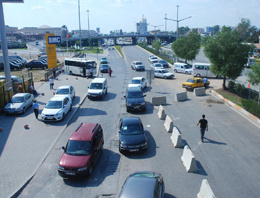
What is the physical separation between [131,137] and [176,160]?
264 centimetres

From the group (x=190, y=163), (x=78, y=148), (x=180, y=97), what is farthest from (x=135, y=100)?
(x=190, y=163)

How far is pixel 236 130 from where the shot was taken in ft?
54.3

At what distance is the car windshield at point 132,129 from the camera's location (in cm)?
1386

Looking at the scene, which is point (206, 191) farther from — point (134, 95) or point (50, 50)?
point (50, 50)

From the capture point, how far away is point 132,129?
14.0 m

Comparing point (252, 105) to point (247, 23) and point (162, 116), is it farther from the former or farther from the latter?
point (247, 23)

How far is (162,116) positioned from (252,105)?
701 cm

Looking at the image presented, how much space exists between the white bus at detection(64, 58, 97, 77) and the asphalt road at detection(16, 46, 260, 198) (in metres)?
17.2

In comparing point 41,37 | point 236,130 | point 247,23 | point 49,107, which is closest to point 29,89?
point 49,107

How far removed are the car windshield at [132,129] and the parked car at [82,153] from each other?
1493 mm

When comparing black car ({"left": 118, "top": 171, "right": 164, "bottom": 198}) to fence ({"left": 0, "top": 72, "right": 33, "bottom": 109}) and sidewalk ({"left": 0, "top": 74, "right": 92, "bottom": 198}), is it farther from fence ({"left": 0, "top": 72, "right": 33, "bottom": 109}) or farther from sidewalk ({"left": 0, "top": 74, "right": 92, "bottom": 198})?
fence ({"left": 0, "top": 72, "right": 33, "bottom": 109})

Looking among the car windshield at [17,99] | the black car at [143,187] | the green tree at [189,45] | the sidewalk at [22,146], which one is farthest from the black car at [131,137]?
the green tree at [189,45]

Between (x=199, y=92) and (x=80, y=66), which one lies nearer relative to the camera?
(x=199, y=92)

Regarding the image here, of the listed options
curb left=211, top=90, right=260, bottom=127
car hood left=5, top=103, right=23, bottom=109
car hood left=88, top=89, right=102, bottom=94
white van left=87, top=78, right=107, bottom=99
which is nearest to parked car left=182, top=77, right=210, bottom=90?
curb left=211, top=90, right=260, bottom=127
